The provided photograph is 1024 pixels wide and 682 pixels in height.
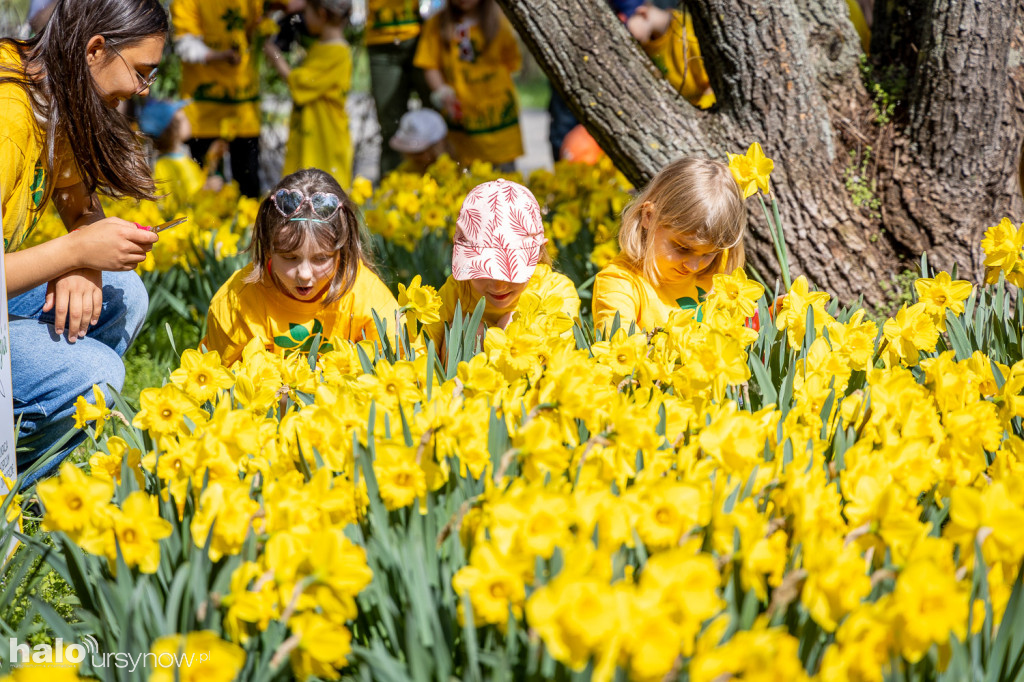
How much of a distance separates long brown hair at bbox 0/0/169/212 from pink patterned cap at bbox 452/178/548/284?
0.91 metres

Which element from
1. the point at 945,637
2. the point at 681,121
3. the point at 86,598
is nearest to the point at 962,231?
the point at 681,121

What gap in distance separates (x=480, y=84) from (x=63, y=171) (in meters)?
3.30

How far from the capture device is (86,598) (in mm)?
1400

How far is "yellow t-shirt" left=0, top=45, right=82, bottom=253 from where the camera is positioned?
2086mm

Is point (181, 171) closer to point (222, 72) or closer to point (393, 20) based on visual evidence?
point (222, 72)

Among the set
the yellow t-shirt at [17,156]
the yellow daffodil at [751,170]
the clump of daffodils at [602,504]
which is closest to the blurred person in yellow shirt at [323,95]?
the yellow t-shirt at [17,156]

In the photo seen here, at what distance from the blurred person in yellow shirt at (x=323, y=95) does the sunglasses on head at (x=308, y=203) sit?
11.1 feet

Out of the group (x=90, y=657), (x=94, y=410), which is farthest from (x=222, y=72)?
(x=90, y=657)

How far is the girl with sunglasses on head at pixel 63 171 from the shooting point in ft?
6.99

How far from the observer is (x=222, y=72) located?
5652 millimetres

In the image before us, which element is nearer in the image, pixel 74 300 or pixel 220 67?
pixel 74 300

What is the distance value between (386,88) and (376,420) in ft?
15.9

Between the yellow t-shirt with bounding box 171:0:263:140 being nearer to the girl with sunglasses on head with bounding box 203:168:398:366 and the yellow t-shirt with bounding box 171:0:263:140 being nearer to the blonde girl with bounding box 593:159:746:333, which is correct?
the girl with sunglasses on head with bounding box 203:168:398:366

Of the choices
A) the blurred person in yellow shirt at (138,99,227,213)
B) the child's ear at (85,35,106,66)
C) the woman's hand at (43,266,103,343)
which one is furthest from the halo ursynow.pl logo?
the blurred person in yellow shirt at (138,99,227,213)
